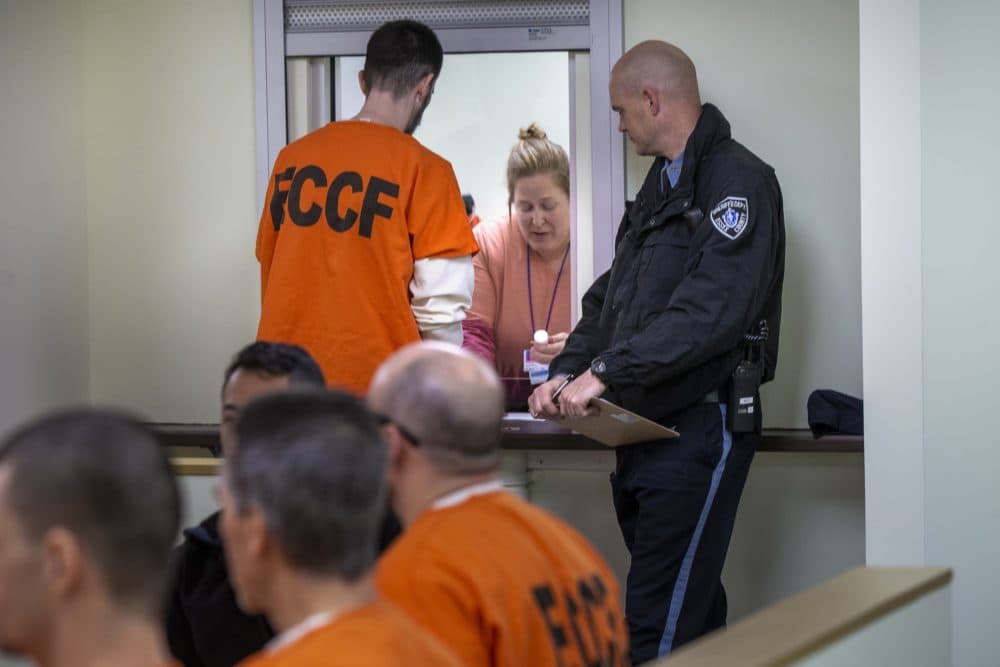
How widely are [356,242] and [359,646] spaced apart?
7.17 ft

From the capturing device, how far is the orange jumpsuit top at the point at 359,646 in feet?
4.67

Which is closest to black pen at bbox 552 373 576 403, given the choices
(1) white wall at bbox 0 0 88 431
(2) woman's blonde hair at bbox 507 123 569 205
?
(2) woman's blonde hair at bbox 507 123 569 205

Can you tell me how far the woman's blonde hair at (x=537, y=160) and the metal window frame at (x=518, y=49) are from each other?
443 mm

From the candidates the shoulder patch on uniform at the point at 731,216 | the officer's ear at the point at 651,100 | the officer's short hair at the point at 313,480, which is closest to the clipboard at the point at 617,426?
A: the shoulder patch on uniform at the point at 731,216

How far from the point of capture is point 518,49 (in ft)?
15.6

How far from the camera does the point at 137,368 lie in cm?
505

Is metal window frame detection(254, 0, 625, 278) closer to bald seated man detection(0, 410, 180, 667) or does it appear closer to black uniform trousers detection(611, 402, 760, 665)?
black uniform trousers detection(611, 402, 760, 665)

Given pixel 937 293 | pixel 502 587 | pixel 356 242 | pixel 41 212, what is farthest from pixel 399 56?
Answer: pixel 502 587

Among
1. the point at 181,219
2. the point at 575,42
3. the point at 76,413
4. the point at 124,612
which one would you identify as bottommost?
the point at 124,612

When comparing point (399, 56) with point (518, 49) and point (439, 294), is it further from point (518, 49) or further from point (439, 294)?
point (518, 49)

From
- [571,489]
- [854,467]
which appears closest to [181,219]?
[571,489]

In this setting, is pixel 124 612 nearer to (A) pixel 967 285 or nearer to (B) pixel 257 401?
(B) pixel 257 401

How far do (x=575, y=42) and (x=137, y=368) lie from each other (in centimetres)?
186

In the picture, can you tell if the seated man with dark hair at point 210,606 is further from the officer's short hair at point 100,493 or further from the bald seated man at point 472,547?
the officer's short hair at point 100,493
